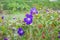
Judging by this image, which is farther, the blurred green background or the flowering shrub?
the blurred green background

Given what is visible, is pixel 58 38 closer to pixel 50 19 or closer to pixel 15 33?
pixel 50 19

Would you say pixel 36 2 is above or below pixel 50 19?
below

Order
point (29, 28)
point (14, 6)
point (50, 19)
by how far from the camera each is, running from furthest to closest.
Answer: point (14, 6), point (50, 19), point (29, 28)

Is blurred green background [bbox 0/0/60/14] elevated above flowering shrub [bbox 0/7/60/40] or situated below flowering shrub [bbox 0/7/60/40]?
below

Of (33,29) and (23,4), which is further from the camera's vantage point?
(23,4)

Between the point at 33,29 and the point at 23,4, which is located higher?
the point at 33,29

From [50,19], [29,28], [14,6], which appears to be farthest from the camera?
[14,6]

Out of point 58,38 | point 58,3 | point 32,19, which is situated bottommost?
point 58,3

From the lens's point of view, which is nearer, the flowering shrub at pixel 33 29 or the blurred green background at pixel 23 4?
the flowering shrub at pixel 33 29

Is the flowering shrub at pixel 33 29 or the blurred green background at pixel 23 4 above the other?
the flowering shrub at pixel 33 29

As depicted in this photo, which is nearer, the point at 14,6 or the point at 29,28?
the point at 29,28

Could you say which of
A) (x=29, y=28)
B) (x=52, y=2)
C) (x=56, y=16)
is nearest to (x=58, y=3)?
(x=52, y=2)
